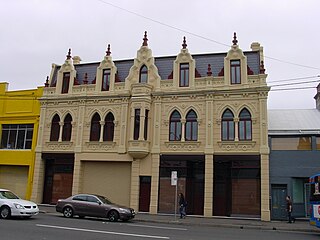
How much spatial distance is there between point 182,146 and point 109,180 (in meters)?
5.96

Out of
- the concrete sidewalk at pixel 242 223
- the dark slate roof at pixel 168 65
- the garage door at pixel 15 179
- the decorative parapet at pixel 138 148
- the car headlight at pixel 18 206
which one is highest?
the dark slate roof at pixel 168 65

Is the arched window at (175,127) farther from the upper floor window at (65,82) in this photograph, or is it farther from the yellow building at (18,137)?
the yellow building at (18,137)

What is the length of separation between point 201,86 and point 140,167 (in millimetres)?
7067

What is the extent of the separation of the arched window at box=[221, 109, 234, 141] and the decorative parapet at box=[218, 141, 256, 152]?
402 millimetres

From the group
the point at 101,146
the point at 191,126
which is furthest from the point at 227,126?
the point at 101,146

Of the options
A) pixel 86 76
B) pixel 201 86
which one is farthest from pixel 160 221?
pixel 86 76

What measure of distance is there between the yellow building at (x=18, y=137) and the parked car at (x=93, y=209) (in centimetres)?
863

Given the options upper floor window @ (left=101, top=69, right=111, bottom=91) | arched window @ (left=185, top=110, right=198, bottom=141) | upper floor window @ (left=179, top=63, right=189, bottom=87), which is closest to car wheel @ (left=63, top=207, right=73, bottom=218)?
arched window @ (left=185, top=110, right=198, bottom=141)

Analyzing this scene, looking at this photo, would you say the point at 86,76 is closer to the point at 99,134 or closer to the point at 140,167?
the point at 99,134

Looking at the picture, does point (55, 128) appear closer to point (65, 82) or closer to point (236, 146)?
point (65, 82)

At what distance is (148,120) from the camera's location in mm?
24750

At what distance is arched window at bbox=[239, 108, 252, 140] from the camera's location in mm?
22781

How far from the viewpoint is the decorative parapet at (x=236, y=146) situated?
881 inches

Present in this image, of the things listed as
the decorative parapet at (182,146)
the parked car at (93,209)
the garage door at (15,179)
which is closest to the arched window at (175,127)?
the decorative parapet at (182,146)
